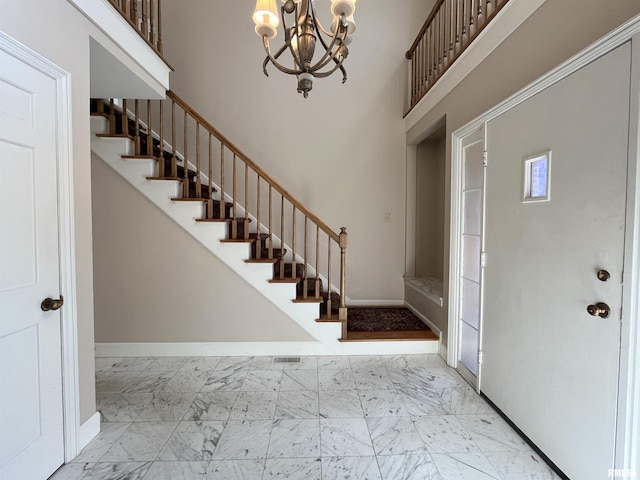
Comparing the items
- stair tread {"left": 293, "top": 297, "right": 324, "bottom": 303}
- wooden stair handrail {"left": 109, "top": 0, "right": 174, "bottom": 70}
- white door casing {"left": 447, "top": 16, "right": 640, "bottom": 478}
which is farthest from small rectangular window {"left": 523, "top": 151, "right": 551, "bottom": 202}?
wooden stair handrail {"left": 109, "top": 0, "right": 174, "bottom": 70}

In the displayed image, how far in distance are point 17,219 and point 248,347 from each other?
2.07 m

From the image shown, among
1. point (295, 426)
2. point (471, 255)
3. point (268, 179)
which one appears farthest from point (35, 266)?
point (471, 255)

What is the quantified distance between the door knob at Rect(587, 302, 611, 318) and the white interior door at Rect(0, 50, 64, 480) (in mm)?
2696

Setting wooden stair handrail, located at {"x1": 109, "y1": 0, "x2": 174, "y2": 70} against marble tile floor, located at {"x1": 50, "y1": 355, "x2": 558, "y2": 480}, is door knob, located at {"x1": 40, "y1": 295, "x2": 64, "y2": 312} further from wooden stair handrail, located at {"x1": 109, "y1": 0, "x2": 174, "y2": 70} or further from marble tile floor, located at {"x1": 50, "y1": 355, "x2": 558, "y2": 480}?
wooden stair handrail, located at {"x1": 109, "y1": 0, "x2": 174, "y2": 70}

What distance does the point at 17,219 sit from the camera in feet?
4.34

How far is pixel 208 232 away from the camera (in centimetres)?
277

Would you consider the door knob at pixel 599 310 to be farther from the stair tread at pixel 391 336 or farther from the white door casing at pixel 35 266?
the white door casing at pixel 35 266

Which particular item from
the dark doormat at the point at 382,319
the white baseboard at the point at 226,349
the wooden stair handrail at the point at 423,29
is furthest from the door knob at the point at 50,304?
the wooden stair handrail at the point at 423,29

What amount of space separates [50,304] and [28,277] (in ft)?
0.57

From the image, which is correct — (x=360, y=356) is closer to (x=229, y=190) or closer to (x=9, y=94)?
(x=229, y=190)

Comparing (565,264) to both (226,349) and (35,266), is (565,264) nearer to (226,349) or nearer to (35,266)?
(35,266)

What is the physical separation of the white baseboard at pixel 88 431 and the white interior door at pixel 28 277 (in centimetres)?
12

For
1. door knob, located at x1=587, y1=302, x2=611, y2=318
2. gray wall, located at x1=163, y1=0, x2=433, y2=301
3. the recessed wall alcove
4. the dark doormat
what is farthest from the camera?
the recessed wall alcove

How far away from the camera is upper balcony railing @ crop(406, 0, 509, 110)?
7.09ft
